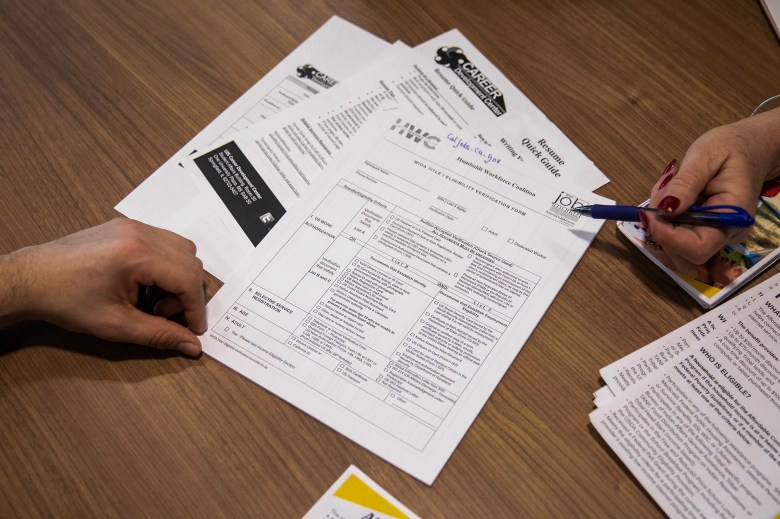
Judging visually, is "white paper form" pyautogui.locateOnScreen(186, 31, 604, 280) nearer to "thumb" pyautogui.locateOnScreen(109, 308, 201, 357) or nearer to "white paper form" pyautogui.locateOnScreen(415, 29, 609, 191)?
"white paper form" pyautogui.locateOnScreen(415, 29, 609, 191)

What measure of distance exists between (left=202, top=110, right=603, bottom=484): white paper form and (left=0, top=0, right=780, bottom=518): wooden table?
24mm

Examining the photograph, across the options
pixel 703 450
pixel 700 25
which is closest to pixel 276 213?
pixel 703 450

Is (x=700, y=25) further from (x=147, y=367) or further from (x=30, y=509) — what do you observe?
(x=30, y=509)

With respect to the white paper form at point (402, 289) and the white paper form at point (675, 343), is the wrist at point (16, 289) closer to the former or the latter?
the white paper form at point (402, 289)

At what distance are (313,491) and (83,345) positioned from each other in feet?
1.02

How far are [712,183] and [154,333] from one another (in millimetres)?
665

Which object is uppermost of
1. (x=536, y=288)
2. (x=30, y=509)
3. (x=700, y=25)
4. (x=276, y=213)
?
(x=700, y=25)

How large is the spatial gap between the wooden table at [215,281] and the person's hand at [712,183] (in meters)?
0.06

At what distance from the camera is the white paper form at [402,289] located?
64 centimetres

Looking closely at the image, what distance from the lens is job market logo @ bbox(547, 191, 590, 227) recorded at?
2.47 feet

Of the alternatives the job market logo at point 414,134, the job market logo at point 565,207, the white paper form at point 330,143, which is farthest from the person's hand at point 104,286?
the job market logo at point 565,207

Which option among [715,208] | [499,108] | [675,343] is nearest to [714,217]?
[715,208]

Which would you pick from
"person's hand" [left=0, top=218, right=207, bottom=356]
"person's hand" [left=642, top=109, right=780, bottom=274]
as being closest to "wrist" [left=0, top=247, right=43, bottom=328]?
"person's hand" [left=0, top=218, right=207, bottom=356]

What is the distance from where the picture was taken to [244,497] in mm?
600
